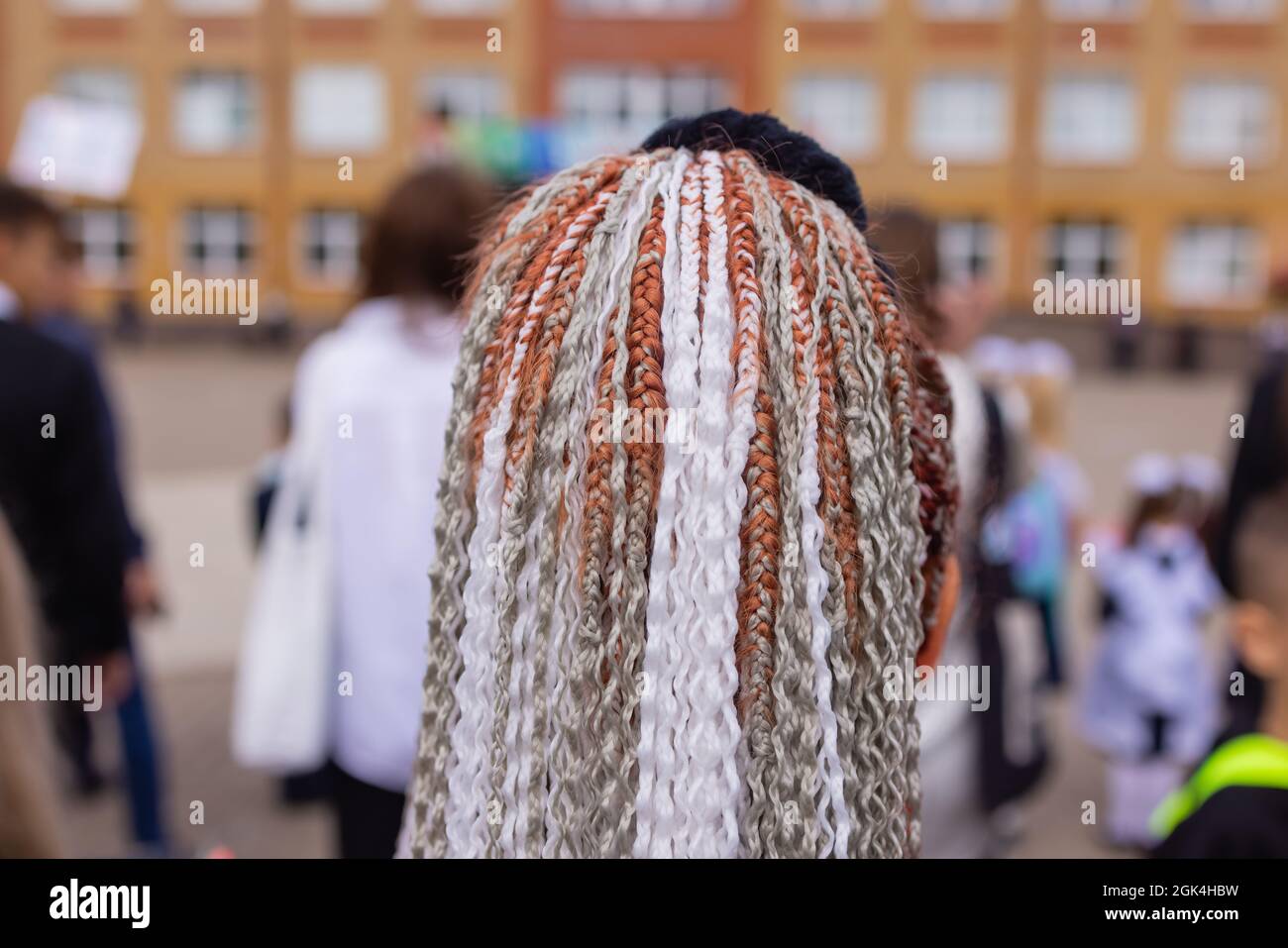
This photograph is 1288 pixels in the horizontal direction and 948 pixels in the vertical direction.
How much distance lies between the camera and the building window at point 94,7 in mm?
30938

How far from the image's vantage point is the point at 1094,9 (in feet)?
90.2

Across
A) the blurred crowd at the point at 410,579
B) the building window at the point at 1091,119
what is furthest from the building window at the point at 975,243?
the blurred crowd at the point at 410,579

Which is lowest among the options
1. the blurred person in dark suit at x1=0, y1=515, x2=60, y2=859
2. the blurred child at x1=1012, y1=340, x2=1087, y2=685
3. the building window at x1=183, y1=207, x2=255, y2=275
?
the blurred child at x1=1012, y1=340, x2=1087, y2=685

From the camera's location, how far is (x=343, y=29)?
30.5m

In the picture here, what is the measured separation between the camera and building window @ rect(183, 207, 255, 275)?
32.0 meters

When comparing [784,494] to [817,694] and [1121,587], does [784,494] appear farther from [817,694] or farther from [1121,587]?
[1121,587]

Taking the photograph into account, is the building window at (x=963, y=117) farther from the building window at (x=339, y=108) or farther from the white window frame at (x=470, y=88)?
the building window at (x=339, y=108)

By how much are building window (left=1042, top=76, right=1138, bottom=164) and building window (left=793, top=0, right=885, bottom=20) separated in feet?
15.1

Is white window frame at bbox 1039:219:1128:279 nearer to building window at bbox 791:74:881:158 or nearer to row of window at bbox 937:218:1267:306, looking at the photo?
row of window at bbox 937:218:1267:306

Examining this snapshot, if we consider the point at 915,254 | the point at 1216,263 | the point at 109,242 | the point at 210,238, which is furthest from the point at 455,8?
the point at 915,254

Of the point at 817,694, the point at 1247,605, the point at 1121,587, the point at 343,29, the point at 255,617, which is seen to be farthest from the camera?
the point at 343,29

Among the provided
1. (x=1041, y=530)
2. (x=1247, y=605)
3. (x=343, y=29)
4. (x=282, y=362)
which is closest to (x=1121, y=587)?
(x=1041, y=530)

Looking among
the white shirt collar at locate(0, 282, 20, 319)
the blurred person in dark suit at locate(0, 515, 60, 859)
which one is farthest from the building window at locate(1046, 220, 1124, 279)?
the blurred person in dark suit at locate(0, 515, 60, 859)
